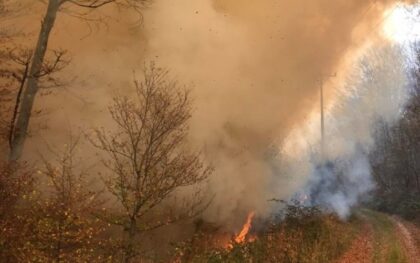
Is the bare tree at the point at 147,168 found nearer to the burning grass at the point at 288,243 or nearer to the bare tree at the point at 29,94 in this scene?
the burning grass at the point at 288,243

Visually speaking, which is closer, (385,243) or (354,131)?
(385,243)

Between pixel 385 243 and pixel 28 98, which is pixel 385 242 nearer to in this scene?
pixel 385 243

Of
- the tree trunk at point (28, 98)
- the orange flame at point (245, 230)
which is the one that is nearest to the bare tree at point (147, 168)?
the tree trunk at point (28, 98)

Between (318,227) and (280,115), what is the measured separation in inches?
169

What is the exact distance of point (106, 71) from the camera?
1398 centimetres

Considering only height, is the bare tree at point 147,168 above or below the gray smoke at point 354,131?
below

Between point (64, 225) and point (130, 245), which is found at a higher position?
point (64, 225)

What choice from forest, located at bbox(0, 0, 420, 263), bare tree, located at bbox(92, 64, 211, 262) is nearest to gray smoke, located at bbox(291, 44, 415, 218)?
forest, located at bbox(0, 0, 420, 263)

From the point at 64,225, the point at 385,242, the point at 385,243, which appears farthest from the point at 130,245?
the point at 385,242

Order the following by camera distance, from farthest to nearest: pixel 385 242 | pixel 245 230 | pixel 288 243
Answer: pixel 385 242 < pixel 245 230 < pixel 288 243

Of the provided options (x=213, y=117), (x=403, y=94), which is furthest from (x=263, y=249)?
(x=403, y=94)

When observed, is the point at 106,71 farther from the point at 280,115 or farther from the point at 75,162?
the point at 280,115

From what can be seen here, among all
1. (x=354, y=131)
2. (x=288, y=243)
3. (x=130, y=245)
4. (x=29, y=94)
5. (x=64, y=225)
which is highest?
(x=354, y=131)

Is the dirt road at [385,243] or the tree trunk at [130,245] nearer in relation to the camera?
the tree trunk at [130,245]
